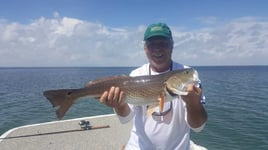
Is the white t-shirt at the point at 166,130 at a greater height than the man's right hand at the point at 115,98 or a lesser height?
lesser

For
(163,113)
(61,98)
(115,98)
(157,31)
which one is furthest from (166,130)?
(61,98)

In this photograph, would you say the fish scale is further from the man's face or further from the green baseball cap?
the green baseball cap

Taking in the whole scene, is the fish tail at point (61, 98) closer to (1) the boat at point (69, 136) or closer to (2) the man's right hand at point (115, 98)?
(2) the man's right hand at point (115, 98)

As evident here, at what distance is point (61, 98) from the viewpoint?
3953mm

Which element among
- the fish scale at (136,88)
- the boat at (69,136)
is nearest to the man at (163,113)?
the fish scale at (136,88)

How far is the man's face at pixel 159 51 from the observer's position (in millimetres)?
3951

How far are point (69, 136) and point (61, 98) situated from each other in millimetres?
4002

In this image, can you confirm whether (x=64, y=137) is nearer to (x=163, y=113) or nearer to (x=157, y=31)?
(x=163, y=113)

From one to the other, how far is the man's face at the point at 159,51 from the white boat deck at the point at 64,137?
3.80 m

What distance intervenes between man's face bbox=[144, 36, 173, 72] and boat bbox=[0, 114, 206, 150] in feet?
11.6

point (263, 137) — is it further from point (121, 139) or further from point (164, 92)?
point (164, 92)

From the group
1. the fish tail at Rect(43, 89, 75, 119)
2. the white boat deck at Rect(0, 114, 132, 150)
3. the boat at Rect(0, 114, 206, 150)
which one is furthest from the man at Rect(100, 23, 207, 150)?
the white boat deck at Rect(0, 114, 132, 150)

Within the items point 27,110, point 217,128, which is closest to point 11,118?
point 27,110

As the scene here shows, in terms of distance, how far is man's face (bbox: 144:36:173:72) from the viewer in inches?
156
